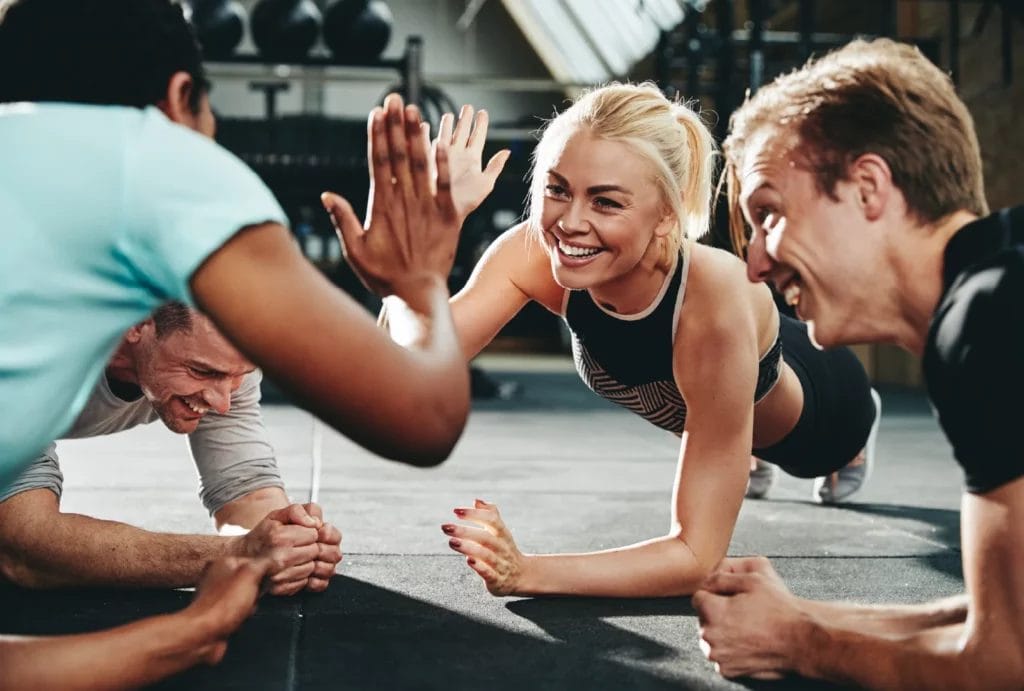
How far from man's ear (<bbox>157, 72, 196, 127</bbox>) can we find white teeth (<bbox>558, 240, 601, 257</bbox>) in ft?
3.11

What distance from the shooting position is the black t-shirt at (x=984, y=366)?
3.64 ft

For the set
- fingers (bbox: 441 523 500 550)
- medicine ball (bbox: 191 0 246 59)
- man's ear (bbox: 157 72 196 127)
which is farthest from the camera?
medicine ball (bbox: 191 0 246 59)

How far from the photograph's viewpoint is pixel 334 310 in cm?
109

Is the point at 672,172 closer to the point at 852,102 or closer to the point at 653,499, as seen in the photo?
the point at 852,102

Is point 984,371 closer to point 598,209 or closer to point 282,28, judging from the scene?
point 598,209

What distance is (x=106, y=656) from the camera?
4.19ft

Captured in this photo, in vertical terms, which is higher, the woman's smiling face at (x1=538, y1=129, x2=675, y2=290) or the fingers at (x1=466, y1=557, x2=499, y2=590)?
the woman's smiling face at (x1=538, y1=129, x2=675, y2=290)

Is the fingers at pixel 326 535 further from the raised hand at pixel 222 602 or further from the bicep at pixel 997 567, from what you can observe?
the bicep at pixel 997 567

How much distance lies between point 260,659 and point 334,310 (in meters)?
0.65

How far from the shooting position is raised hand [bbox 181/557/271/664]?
1.37 meters

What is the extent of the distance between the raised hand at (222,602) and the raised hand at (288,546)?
13.5 inches

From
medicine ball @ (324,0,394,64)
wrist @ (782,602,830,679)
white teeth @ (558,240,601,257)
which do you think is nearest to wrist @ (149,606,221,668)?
wrist @ (782,602,830,679)

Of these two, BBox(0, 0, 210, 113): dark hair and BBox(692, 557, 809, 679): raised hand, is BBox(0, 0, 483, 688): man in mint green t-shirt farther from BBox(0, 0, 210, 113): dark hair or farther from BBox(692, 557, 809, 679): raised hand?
BBox(692, 557, 809, 679): raised hand

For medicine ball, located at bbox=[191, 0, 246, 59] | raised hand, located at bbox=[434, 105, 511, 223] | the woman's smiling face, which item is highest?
raised hand, located at bbox=[434, 105, 511, 223]
